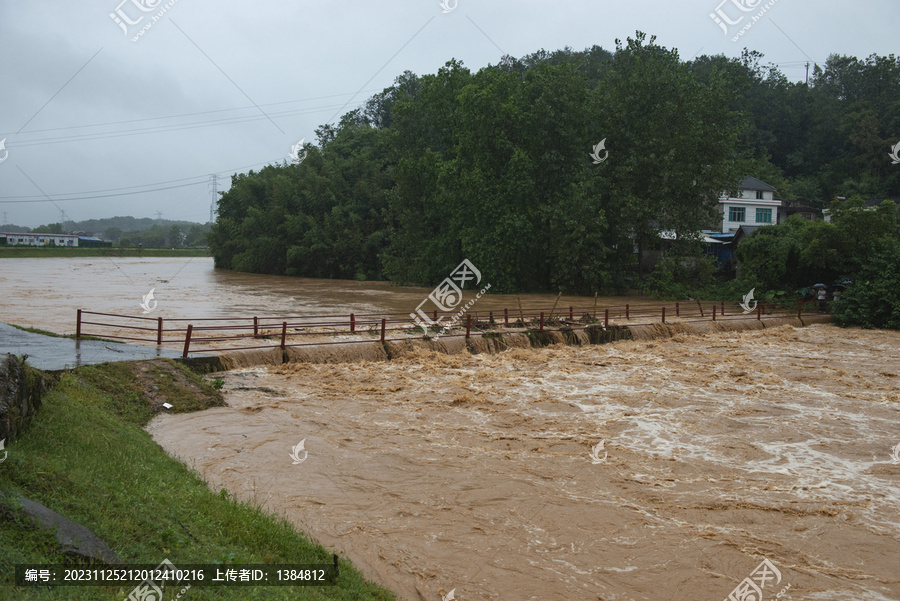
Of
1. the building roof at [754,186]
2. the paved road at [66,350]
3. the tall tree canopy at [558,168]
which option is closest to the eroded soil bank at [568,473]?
the paved road at [66,350]

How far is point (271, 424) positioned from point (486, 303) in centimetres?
2656

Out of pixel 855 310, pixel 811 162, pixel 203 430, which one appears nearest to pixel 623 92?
pixel 855 310

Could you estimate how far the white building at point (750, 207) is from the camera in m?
60.1

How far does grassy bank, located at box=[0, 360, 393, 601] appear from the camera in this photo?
5086 millimetres

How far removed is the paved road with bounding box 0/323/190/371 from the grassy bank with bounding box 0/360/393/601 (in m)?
4.74

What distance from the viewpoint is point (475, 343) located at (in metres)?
23.2

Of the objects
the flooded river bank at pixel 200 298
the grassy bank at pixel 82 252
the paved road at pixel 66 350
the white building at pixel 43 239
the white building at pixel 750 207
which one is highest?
the white building at pixel 750 207

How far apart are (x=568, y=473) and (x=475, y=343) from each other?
465 inches

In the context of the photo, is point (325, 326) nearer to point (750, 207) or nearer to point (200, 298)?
point (200, 298)

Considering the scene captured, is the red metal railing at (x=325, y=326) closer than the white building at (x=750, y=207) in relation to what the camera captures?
Yes

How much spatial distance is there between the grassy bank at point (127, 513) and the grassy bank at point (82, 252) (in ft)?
295

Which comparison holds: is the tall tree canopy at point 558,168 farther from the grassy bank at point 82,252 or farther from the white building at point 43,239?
the white building at point 43,239

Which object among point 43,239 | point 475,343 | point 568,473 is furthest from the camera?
point 43,239

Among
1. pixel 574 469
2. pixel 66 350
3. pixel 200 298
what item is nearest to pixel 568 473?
pixel 574 469
